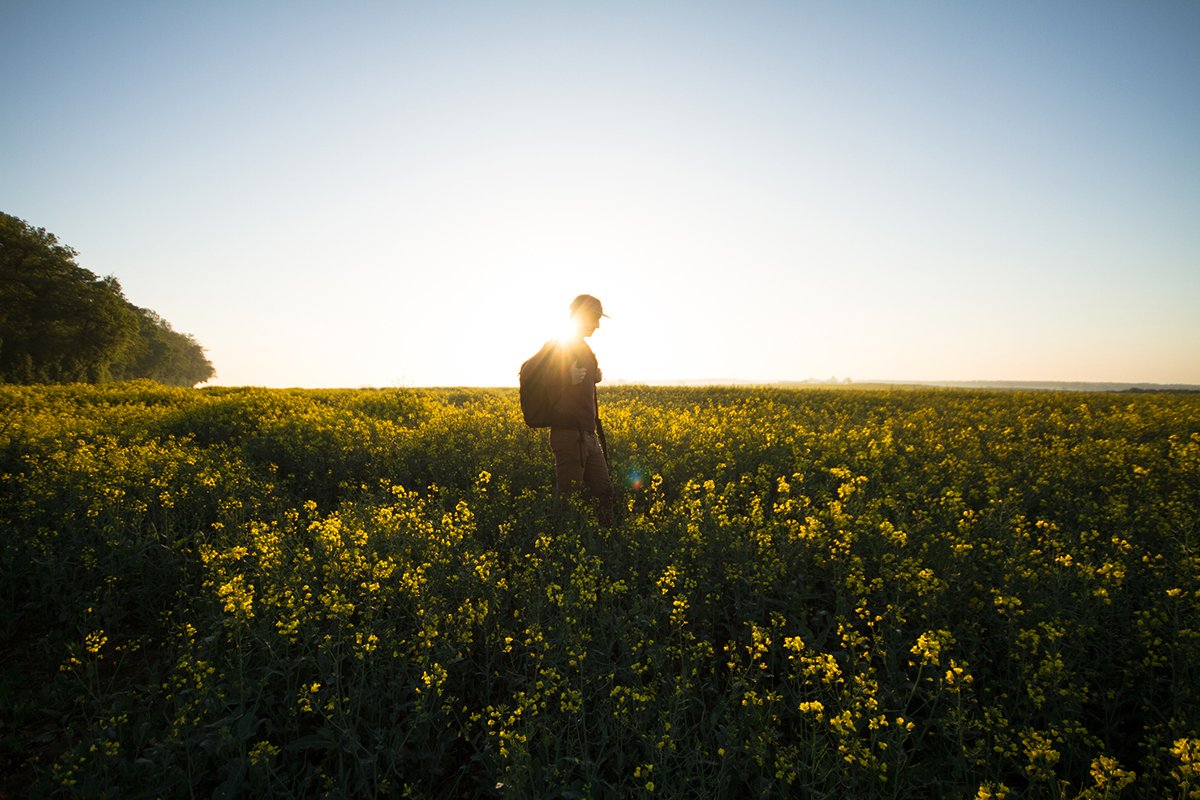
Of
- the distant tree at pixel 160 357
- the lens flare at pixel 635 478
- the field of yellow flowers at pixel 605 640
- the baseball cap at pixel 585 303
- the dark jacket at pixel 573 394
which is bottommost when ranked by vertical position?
the field of yellow flowers at pixel 605 640

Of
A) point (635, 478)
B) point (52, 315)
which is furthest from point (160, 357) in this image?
point (635, 478)

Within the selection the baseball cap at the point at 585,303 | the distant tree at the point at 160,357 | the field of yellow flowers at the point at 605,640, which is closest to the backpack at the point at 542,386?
the baseball cap at the point at 585,303

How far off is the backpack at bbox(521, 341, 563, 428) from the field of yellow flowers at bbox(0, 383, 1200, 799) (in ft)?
3.55

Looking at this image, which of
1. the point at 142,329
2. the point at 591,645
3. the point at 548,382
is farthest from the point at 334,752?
the point at 142,329

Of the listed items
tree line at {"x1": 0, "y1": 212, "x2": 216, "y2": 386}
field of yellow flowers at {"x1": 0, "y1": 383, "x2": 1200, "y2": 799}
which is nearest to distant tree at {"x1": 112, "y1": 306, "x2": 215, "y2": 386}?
tree line at {"x1": 0, "y1": 212, "x2": 216, "y2": 386}

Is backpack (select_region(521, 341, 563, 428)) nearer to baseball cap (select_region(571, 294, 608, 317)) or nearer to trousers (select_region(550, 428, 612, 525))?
trousers (select_region(550, 428, 612, 525))

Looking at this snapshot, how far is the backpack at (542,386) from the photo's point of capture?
588 centimetres

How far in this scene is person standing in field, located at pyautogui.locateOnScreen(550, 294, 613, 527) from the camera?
5809mm

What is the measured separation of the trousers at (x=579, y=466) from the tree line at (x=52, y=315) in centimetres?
4877

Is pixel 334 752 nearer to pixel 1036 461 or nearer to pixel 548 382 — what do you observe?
pixel 548 382

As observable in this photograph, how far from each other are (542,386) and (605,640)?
3175mm

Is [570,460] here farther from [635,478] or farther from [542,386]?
[635,478]

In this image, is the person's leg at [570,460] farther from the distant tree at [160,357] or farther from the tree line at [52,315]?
the distant tree at [160,357]

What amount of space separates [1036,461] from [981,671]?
6356 millimetres
